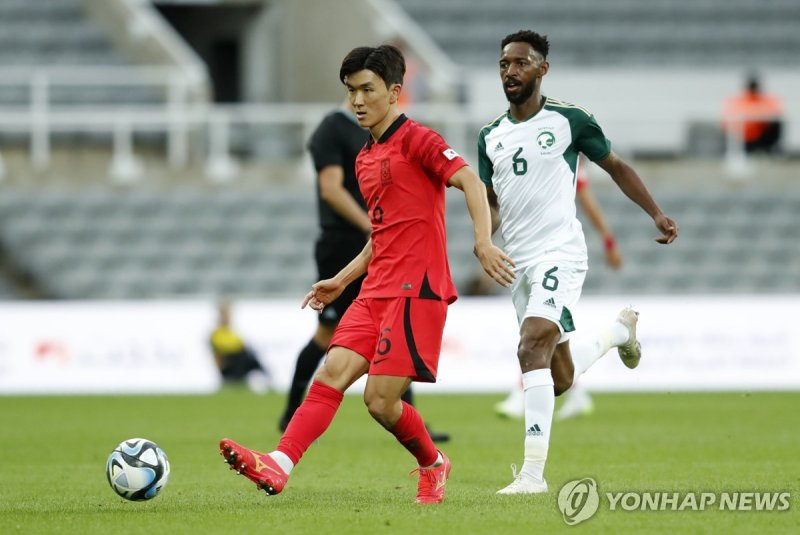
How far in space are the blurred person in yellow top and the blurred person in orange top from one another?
8278mm

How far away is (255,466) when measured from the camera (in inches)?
249

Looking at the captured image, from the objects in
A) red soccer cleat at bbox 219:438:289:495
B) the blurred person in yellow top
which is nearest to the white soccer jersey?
red soccer cleat at bbox 219:438:289:495

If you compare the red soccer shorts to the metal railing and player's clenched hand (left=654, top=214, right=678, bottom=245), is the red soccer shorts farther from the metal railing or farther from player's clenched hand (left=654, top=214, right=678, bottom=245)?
the metal railing


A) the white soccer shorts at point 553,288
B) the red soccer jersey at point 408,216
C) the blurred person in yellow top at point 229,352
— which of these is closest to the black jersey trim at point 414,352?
the red soccer jersey at point 408,216

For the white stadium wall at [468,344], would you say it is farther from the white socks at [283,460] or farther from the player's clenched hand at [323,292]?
the white socks at [283,460]

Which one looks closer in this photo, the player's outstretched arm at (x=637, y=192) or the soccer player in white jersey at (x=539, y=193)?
the soccer player in white jersey at (x=539, y=193)

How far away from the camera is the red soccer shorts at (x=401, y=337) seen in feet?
21.6

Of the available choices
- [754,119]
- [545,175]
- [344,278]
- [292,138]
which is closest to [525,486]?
[344,278]

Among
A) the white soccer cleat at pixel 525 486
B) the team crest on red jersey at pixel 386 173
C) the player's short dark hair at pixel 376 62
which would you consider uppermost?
the player's short dark hair at pixel 376 62

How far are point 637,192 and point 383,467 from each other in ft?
7.14

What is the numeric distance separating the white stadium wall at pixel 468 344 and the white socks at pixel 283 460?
10.1 metres

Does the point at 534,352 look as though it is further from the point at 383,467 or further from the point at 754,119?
the point at 754,119

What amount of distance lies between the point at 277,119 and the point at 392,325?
13836 mm

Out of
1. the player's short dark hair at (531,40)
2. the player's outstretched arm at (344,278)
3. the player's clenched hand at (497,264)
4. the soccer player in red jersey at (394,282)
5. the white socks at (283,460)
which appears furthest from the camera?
the player's short dark hair at (531,40)
